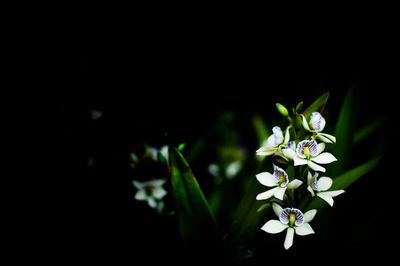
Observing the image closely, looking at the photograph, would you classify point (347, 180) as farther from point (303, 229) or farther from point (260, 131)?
point (260, 131)

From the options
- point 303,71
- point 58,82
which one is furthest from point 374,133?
point 58,82

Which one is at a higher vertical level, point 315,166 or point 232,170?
point 232,170

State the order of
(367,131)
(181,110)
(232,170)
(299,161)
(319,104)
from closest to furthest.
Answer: (299,161) < (319,104) < (367,131) < (232,170) < (181,110)

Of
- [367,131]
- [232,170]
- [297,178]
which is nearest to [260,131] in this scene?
[232,170]

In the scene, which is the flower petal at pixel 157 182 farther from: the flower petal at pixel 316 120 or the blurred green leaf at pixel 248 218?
the flower petal at pixel 316 120

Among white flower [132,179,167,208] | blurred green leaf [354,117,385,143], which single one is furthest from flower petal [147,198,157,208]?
blurred green leaf [354,117,385,143]

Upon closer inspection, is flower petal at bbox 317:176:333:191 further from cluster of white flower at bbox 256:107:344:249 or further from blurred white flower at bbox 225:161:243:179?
blurred white flower at bbox 225:161:243:179
